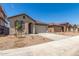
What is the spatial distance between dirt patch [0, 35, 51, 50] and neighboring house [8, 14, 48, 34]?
2.8 inches

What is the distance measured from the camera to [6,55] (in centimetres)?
270

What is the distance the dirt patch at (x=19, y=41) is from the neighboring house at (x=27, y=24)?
7 cm

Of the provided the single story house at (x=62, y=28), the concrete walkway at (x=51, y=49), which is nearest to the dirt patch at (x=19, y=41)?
the concrete walkway at (x=51, y=49)

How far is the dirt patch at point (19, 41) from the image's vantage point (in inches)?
109

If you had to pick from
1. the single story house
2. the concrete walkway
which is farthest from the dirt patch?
the single story house

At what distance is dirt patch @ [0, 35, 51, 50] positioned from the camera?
9.06 feet

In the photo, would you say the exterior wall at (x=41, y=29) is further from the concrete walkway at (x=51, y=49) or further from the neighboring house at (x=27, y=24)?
the concrete walkway at (x=51, y=49)

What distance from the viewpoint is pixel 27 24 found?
2812mm

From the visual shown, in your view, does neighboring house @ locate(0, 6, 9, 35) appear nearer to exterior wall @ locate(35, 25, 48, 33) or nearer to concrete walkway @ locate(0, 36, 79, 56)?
concrete walkway @ locate(0, 36, 79, 56)

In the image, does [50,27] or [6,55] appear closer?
[6,55]

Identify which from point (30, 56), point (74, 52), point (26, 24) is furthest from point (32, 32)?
point (74, 52)

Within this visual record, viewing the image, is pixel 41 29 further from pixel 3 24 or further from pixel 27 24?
pixel 3 24

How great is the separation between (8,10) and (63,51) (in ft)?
2.67

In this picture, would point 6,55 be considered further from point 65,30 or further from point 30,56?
point 65,30
